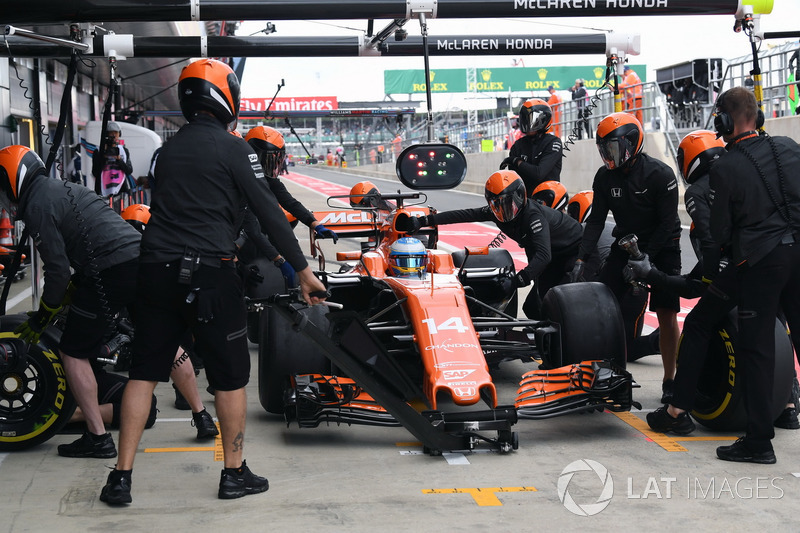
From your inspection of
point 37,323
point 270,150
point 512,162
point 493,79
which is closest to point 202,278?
point 37,323

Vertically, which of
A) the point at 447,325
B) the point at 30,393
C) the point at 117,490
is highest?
the point at 447,325

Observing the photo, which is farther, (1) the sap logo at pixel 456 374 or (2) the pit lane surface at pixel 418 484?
(1) the sap logo at pixel 456 374

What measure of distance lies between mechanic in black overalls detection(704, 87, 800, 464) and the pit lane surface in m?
0.29

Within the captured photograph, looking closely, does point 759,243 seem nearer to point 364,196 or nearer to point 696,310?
point 696,310

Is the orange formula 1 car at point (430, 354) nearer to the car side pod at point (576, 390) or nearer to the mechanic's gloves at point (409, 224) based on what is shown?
the car side pod at point (576, 390)

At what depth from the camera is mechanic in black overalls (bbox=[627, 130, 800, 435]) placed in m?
5.57

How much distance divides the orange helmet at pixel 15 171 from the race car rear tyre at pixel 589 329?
10.6 feet

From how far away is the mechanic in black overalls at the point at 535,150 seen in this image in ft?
31.2

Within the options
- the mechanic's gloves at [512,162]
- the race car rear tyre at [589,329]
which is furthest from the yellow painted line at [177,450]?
the mechanic's gloves at [512,162]

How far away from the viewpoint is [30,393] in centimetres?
574

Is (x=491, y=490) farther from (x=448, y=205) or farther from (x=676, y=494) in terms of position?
(x=448, y=205)

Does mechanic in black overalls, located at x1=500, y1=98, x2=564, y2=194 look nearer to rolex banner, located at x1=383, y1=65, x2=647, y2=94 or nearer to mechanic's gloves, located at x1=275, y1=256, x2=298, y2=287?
mechanic's gloves, located at x1=275, y1=256, x2=298, y2=287

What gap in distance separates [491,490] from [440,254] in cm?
240

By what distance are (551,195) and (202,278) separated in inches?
192
